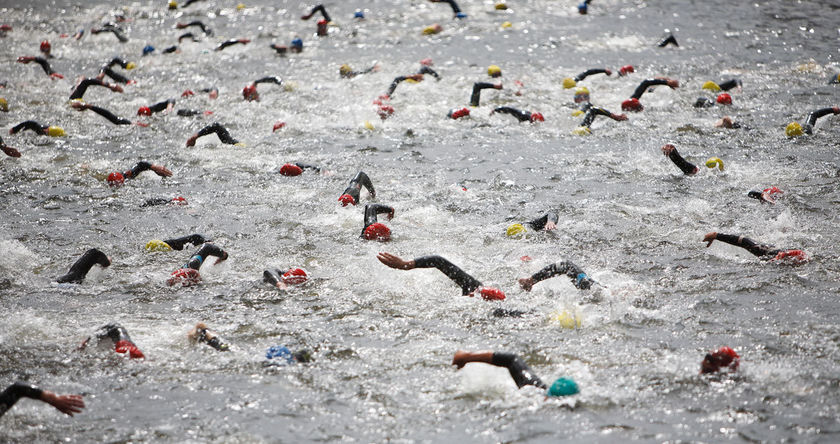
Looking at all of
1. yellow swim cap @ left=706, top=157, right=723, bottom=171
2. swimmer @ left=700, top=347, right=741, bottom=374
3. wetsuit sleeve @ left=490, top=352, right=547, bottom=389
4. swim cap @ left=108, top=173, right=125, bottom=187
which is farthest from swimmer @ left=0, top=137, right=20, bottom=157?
swimmer @ left=700, top=347, right=741, bottom=374

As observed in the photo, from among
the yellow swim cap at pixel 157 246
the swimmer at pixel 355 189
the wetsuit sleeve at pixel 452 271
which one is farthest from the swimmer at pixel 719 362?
the yellow swim cap at pixel 157 246

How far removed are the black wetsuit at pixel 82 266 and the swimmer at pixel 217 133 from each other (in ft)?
12.6

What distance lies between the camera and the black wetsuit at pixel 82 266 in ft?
22.4

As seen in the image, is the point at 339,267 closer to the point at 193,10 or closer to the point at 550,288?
the point at 550,288

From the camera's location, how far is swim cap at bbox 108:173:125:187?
30.6ft

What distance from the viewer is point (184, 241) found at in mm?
7559

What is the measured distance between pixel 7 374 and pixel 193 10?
15.4m

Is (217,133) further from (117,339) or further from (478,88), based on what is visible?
(117,339)

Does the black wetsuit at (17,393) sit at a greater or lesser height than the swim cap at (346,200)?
greater

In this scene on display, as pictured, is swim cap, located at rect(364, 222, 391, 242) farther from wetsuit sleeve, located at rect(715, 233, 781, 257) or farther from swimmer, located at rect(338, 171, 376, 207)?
wetsuit sleeve, located at rect(715, 233, 781, 257)

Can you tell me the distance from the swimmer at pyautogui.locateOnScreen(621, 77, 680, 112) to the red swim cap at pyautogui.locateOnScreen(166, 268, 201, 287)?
7189 mm

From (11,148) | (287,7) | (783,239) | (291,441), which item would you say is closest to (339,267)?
(291,441)

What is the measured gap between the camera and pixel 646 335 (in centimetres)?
582

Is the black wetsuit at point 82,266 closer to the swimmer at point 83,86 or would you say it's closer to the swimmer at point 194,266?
the swimmer at point 194,266
